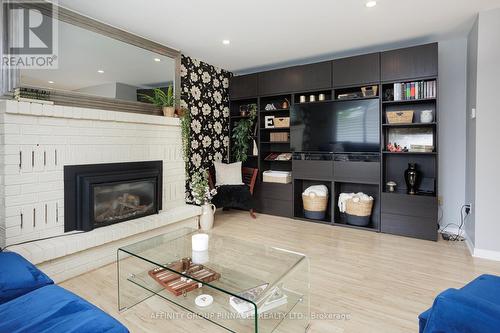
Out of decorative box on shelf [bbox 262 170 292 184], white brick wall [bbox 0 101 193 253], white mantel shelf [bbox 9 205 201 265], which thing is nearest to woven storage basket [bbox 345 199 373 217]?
decorative box on shelf [bbox 262 170 292 184]

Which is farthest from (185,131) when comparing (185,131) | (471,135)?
(471,135)

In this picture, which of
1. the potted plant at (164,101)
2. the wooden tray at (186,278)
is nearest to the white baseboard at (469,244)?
the wooden tray at (186,278)

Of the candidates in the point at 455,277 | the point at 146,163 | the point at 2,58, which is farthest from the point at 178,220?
the point at 455,277

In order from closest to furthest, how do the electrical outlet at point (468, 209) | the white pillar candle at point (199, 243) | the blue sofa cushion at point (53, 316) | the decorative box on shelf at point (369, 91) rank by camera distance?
the blue sofa cushion at point (53, 316)
the white pillar candle at point (199, 243)
the electrical outlet at point (468, 209)
the decorative box on shelf at point (369, 91)

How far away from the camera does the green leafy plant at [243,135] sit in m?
4.82

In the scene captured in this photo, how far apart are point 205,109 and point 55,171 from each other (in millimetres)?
2504

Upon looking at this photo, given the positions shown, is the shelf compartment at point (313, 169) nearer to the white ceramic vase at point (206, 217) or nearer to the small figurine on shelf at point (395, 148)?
the small figurine on shelf at point (395, 148)

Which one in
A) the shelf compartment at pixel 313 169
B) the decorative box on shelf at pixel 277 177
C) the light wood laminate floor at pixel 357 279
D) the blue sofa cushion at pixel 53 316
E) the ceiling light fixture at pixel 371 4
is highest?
the ceiling light fixture at pixel 371 4

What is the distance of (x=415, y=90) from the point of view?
11.5ft

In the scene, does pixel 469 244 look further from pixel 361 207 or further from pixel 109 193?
pixel 109 193

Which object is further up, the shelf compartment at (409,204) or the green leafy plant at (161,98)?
the green leafy plant at (161,98)

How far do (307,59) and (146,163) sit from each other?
2.90 metres

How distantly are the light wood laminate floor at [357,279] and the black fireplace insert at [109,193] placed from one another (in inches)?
20.7

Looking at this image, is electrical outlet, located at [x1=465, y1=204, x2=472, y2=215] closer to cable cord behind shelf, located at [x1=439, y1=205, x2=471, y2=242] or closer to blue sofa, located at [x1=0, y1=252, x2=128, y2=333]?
cable cord behind shelf, located at [x1=439, y1=205, x2=471, y2=242]
